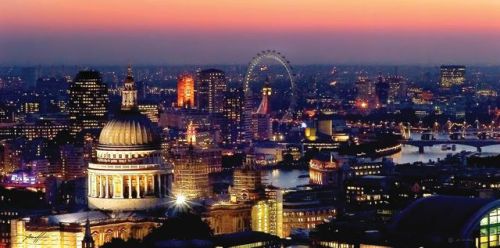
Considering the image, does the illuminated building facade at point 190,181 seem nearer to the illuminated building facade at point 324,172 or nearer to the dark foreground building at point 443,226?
the dark foreground building at point 443,226

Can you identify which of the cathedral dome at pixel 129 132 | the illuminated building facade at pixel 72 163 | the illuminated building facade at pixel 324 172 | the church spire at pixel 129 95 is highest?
the church spire at pixel 129 95

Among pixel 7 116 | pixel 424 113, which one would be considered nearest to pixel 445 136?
pixel 424 113

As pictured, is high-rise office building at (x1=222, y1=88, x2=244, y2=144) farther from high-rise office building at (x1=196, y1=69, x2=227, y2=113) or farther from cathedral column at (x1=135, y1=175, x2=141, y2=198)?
cathedral column at (x1=135, y1=175, x2=141, y2=198)

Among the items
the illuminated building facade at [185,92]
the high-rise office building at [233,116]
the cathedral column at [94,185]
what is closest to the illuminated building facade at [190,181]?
the cathedral column at [94,185]

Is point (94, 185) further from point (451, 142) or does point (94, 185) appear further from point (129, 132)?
point (451, 142)

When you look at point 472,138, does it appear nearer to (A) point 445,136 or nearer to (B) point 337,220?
(A) point 445,136

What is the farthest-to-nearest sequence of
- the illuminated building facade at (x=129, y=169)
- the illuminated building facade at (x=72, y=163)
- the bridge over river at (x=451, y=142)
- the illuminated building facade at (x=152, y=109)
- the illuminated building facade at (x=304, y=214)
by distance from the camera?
the illuminated building facade at (x=152, y=109), the bridge over river at (x=451, y=142), the illuminated building facade at (x=72, y=163), the illuminated building facade at (x=304, y=214), the illuminated building facade at (x=129, y=169)
